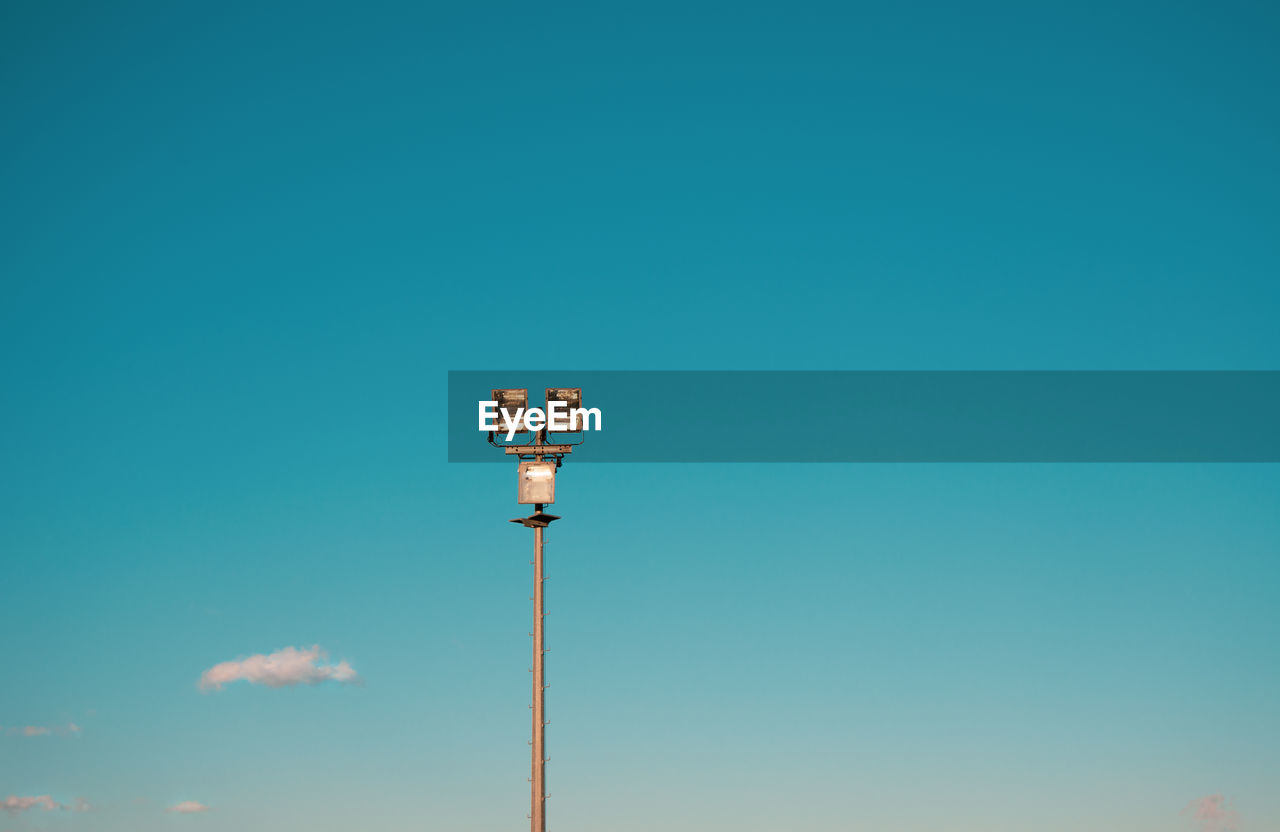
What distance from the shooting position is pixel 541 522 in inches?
3290

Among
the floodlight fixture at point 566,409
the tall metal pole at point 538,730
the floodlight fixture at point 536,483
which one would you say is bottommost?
the tall metal pole at point 538,730

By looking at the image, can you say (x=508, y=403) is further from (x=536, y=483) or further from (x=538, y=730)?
(x=538, y=730)

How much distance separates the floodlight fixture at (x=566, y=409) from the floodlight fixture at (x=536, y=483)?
202 centimetres

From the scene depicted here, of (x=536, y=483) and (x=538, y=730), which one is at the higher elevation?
(x=536, y=483)

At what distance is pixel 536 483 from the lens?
84.6 metres

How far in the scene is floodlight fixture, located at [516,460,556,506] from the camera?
276 feet

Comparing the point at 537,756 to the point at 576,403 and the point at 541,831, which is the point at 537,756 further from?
the point at 576,403

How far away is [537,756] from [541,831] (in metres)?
3.68

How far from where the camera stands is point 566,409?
85.9 m

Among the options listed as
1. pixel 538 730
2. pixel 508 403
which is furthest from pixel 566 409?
pixel 538 730

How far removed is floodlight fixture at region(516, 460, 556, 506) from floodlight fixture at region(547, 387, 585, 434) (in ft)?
6.63

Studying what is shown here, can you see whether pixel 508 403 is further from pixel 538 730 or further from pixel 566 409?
pixel 538 730

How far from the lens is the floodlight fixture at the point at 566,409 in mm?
85562

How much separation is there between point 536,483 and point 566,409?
14.6 feet
